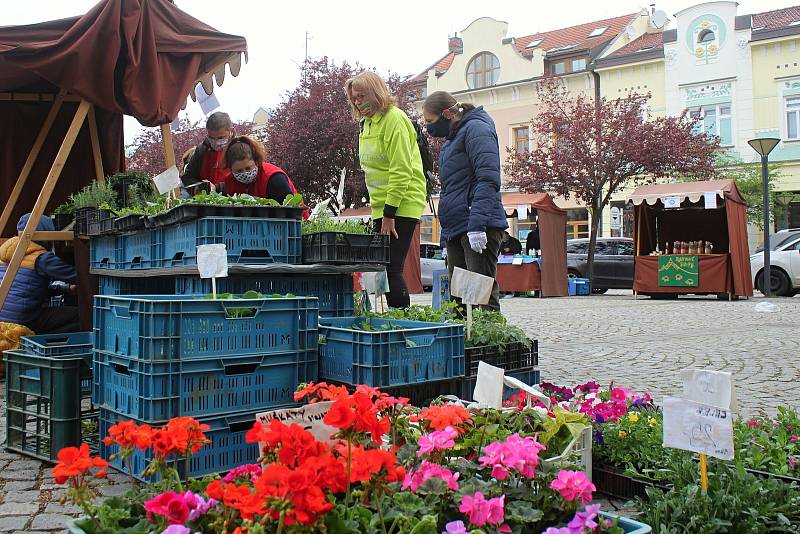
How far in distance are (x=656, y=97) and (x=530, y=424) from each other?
32.3 meters

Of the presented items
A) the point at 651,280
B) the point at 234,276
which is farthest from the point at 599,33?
the point at 234,276

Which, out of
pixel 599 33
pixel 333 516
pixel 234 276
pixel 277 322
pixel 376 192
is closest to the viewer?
pixel 333 516

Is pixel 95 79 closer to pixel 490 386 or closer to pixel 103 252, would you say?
pixel 103 252

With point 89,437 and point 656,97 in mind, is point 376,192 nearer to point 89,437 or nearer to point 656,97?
point 89,437

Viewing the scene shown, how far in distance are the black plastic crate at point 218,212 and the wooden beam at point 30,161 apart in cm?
381

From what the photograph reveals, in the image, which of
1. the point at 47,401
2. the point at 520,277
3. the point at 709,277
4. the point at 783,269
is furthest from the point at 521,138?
the point at 47,401

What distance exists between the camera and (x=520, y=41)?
129 ft

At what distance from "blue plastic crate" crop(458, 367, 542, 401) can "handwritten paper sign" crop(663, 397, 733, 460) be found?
5.03 feet

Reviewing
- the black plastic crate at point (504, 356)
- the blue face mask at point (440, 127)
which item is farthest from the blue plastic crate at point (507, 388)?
the blue face mask at point (440, 127)

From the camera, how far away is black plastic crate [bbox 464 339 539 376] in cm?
387

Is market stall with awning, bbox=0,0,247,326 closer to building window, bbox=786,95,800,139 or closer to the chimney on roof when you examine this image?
building window, bbox=786,95,800,139

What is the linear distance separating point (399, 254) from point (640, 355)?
308cm

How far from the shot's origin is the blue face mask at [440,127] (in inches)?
229

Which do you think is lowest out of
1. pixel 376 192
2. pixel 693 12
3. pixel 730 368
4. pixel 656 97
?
pixel 730 368
